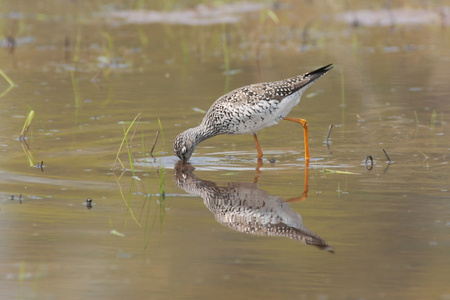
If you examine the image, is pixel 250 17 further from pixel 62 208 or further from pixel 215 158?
pixel 62 208

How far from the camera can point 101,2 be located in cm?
2481

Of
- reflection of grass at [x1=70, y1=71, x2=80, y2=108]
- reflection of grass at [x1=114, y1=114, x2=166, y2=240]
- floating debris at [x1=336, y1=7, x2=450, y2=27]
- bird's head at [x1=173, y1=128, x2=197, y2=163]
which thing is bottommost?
reflection of grass at [x1=114, y1=114, x2=166, y2=240]

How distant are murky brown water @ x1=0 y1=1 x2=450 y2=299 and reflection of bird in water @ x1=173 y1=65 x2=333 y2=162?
280mm

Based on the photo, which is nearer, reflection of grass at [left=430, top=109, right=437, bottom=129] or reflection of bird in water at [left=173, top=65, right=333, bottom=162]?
reflection of bird in water at [left=173, top=65, right=333, bottom=162]

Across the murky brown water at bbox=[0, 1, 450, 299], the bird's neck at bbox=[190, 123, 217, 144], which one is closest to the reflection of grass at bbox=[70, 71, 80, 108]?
the murky brown water at bbox=[0, 1, 450, 299]

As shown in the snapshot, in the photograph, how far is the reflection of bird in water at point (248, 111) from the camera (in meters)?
8.87

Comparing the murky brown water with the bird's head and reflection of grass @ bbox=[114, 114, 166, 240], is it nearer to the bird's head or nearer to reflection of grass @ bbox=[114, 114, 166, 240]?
reflection of grass @ bbox=[114, 114, 166, 240]

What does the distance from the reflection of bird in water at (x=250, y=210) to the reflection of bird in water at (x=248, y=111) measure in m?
0.93

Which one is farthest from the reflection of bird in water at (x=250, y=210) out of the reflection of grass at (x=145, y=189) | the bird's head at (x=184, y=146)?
the bird's head at (x=184, y=146)

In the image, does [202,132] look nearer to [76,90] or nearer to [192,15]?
[76,90]

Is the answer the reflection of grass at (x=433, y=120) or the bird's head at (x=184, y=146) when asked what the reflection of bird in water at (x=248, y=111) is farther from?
the reflection of grass at (x=433, y=120)

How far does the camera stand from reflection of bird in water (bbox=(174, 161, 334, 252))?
616 centimetres

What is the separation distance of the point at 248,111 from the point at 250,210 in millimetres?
2276

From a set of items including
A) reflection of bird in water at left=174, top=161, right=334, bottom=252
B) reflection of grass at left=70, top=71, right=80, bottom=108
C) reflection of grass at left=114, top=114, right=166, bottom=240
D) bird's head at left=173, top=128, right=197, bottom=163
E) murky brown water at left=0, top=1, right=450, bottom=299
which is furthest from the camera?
reflection of grass at left=70, top=71, right=80, bottom=108
